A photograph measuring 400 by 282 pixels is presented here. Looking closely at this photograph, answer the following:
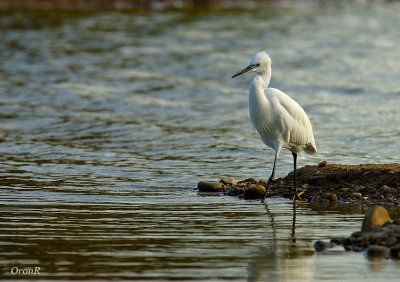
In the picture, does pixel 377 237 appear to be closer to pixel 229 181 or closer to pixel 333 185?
pixel 333 185

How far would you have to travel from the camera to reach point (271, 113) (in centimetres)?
1040

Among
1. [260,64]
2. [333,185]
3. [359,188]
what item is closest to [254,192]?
[333,185]

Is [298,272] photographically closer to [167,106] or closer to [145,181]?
[145,181]

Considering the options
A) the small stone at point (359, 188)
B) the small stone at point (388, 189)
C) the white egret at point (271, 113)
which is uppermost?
the white egret at point (271, 113)

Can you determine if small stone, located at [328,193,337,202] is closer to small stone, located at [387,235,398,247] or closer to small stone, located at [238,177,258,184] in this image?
small stone, located at [238,177,258,184]

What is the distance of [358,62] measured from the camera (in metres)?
27.4

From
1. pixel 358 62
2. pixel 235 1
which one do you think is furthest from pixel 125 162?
pixel 235 1

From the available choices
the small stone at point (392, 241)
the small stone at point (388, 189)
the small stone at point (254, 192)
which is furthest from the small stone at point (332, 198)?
the small stone at point (392, 241)

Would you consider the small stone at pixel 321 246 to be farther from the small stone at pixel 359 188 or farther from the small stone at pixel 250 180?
the small stone at pixel 250 180

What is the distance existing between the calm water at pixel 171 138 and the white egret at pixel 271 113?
102cm

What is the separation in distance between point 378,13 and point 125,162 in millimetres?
31260

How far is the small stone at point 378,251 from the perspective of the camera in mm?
6855

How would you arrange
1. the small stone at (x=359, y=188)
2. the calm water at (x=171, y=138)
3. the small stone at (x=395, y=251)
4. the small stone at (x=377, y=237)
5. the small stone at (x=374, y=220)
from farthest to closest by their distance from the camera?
the small stone at (x=359, y=188) → the small stone at (x=374, y=220) → the small stone at (x=377, y=237) → the calm water at (x=171, y=138) → the small stone at (x=395, y=251)

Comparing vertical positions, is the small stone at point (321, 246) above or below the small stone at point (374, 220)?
below
